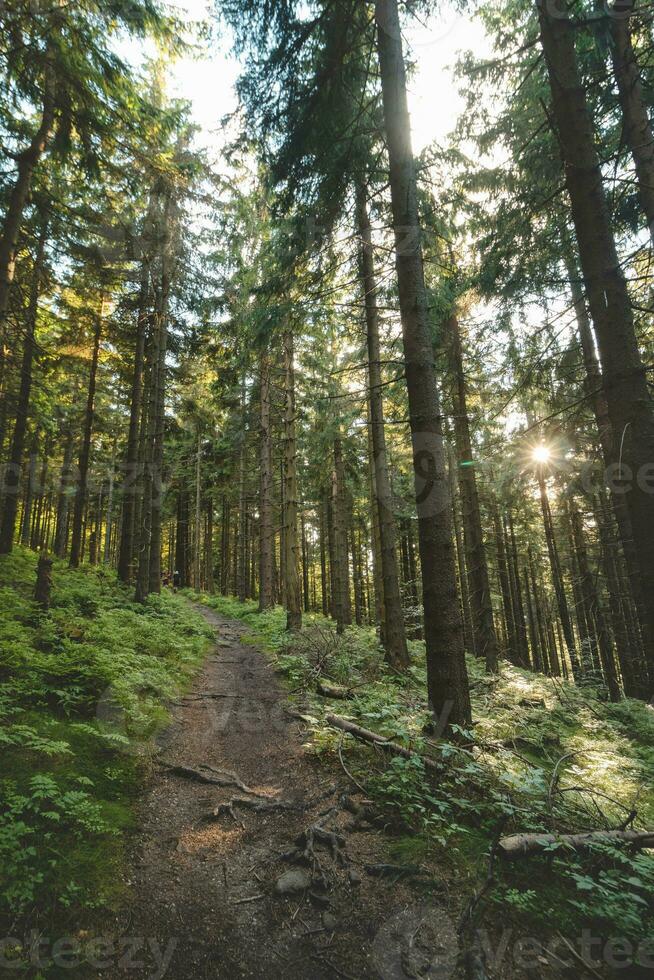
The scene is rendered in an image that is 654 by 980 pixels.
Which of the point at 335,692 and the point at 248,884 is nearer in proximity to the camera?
the point at 248,884

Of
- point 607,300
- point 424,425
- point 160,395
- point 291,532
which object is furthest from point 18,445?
point 607,300

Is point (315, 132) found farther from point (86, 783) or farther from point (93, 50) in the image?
point (86, 783)

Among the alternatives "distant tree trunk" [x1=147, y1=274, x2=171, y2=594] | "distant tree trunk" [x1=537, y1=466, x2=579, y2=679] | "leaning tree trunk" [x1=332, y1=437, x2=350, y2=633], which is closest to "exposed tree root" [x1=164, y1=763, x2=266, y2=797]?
"leaning tree trunk" [x1=332, y1=437, x2=350, y2=633]

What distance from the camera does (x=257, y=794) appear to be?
4.73m

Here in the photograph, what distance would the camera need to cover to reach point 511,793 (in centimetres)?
417

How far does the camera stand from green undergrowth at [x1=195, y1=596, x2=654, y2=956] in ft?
9.69

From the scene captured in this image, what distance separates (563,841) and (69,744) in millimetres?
4561

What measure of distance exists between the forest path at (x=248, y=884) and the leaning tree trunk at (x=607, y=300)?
2.92 m

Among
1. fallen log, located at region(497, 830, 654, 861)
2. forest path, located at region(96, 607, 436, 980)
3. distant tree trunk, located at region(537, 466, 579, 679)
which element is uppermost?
distant tree trunk, located at region(537, 466, 579, 679)

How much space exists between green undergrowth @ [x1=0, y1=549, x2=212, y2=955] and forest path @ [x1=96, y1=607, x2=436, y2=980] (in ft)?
1.09

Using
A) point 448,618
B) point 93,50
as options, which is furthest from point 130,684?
point 93,50

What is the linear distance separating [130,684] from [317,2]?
10.1 m

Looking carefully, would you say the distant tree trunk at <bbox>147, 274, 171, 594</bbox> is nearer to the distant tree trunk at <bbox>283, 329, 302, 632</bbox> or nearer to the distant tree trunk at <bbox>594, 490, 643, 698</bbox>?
the distant tree trunk at <bbox>283, 329, 302, 632</bbox>

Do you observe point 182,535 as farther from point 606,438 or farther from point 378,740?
point 606,438
